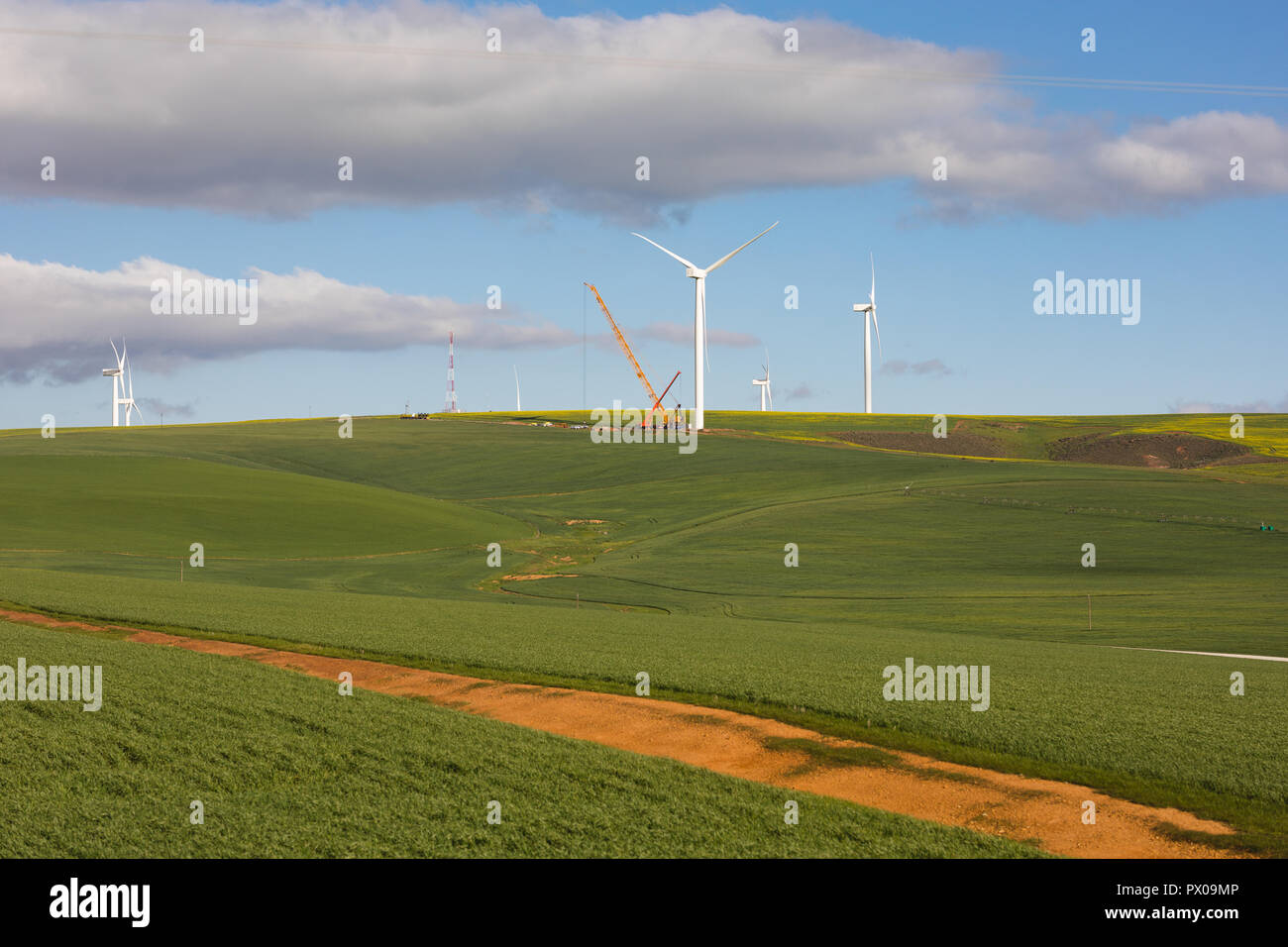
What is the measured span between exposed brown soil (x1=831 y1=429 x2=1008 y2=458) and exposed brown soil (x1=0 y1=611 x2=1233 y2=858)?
10713 cm

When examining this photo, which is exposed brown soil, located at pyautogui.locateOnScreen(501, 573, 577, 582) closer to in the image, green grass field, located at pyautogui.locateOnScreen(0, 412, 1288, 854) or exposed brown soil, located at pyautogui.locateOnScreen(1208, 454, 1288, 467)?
green grass field, located at pyautogui.locateOnScreen(0, 412, 1288, 854)

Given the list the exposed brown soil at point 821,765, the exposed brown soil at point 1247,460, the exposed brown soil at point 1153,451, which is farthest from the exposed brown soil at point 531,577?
the exposed brown soil at point 1153,451

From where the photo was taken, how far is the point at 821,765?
1797 centimetres

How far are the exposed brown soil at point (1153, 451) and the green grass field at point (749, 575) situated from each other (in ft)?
13.6

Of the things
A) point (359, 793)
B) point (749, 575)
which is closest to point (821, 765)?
point (359, 793)

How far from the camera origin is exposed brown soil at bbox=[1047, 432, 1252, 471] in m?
116

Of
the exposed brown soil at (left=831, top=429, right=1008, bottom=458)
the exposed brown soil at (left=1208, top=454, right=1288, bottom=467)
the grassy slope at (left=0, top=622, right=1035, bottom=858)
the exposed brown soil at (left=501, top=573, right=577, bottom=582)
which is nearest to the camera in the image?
the grassy slope at (left=0, top=622, right=1035, bottom=858)

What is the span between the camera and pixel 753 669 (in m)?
25.4

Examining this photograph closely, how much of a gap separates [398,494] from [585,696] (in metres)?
72.6

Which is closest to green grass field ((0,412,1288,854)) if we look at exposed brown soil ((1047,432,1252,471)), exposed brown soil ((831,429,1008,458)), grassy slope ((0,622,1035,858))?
grassy slope ((0,622,1035,858))

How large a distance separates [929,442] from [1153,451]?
2610 cm
